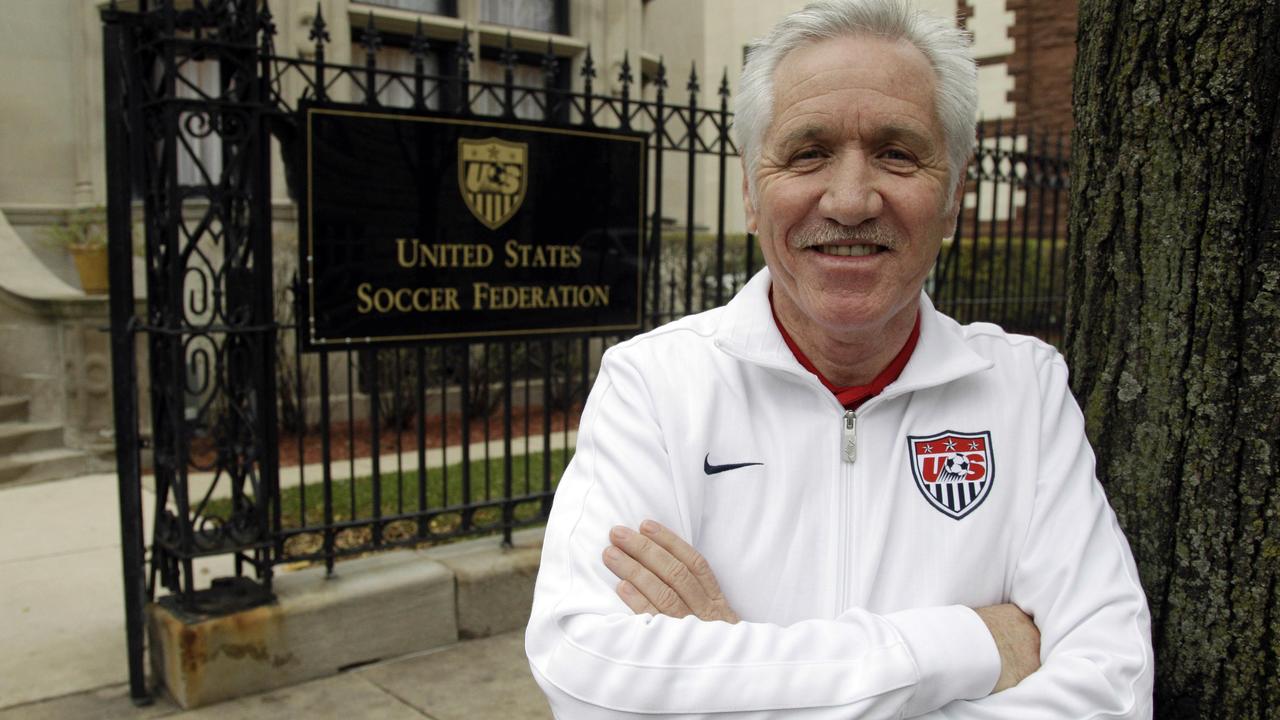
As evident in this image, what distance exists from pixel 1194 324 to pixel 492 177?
3084 millimetres

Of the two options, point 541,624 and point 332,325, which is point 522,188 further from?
point 541,624

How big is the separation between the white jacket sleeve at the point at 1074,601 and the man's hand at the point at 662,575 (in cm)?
39

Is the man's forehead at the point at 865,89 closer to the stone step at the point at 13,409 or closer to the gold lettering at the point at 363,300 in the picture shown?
the gold lettering at the point at 363,300

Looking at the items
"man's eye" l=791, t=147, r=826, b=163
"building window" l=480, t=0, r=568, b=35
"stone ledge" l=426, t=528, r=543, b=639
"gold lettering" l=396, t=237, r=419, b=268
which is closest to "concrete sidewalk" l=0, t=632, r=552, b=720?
"stone ledge" l=426, t=528, r=543, b=639

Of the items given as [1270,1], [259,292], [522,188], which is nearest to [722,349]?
[1270,1]

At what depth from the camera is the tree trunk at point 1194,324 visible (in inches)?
71.9

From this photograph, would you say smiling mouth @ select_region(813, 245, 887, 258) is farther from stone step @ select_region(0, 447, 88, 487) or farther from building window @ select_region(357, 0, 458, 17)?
building window @ select_region(357, 0, 458, 17)

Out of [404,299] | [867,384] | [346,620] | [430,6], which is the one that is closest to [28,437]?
[346,620]

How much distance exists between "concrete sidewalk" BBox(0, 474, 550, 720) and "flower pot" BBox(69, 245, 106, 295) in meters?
2.90

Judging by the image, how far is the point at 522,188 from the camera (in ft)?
14.9

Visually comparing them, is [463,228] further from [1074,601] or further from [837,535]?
[1074,601]

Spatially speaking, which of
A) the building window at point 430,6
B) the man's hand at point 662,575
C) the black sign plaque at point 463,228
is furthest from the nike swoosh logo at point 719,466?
the building window at point 430,6

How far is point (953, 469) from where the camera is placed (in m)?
1.82

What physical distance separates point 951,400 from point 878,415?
0.46 ft
